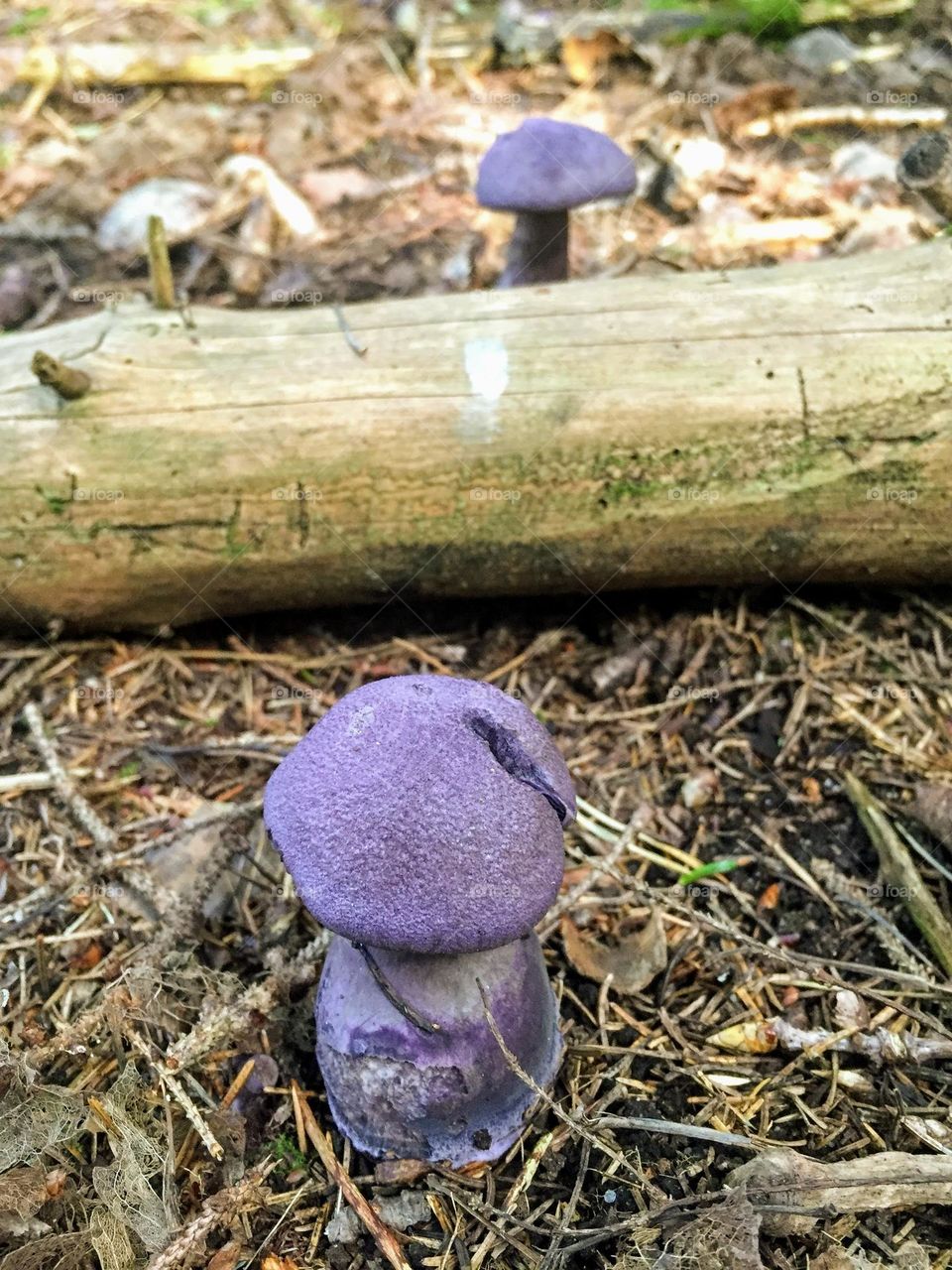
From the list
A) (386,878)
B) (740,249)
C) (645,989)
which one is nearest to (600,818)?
(645,989)

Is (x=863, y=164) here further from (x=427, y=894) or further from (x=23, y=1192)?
(x=23, y=1192)

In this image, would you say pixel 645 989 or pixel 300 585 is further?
pixel 300 585

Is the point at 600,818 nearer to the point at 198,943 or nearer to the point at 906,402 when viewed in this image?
the point at 198,943

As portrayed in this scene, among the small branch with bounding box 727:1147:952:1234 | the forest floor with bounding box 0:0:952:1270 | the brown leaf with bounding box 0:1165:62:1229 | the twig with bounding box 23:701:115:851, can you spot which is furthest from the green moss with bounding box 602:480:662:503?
the brown leaf with bounding box 0:1165:62:1229

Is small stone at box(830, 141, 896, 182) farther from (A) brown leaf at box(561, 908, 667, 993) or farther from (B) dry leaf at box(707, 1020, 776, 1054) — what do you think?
(B) dry leaf at box(707, 1020, 776, 1054)

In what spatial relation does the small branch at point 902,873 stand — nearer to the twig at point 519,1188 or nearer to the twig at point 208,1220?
the twig at point 519,1188

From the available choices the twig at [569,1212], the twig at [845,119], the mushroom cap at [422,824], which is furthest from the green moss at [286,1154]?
the twig at [845,119]

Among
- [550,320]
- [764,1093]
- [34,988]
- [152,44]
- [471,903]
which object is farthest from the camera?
[152,44]
